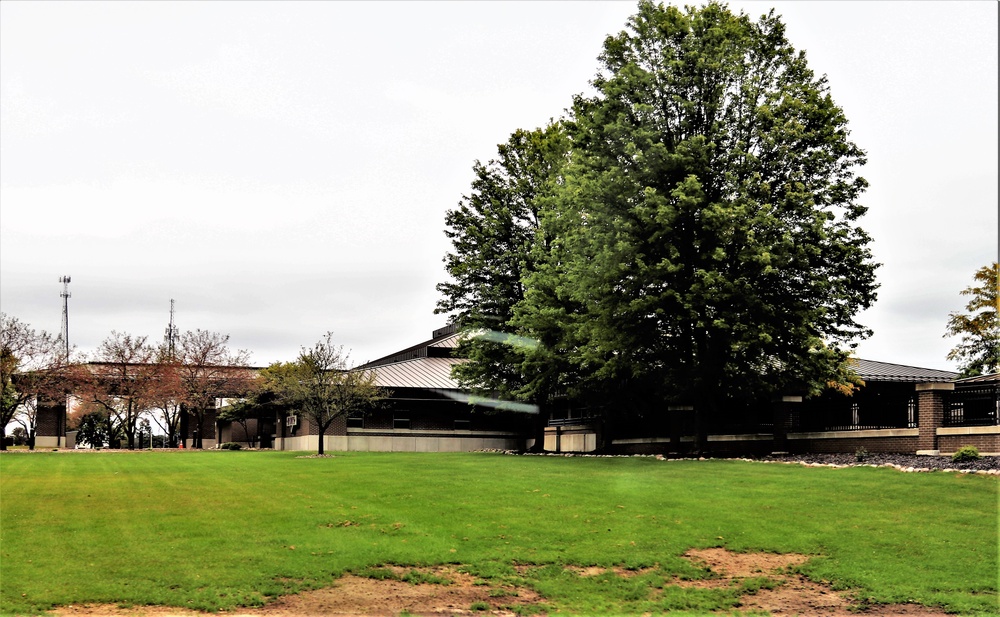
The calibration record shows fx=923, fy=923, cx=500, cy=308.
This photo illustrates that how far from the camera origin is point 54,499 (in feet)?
63.2

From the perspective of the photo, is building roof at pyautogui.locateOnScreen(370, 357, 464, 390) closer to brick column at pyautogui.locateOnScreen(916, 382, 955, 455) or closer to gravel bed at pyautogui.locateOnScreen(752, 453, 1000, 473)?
gravel bed at pyautogui.locateOnScreen(752, 453, 1000, 473)

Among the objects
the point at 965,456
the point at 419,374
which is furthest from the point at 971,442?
the point at 419,374

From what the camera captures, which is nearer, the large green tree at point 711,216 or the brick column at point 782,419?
the large green tree at point 711,216

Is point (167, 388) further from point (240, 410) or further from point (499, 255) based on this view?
point (499, 255)

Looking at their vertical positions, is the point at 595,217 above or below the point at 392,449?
above

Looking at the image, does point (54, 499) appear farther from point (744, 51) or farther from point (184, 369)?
point (184, 369)

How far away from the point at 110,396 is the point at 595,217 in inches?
1667

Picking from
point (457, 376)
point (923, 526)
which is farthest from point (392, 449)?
point (923, 526)

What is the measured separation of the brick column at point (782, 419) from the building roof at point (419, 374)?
25.0 m

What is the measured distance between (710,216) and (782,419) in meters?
9.67

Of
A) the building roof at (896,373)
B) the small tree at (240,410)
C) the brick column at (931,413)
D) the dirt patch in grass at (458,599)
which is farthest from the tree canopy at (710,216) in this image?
the small tree at (240,410)

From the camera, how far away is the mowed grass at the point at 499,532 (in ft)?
41.2

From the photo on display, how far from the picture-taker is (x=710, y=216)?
29.6 metres

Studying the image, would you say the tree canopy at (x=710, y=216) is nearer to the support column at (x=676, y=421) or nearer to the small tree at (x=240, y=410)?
the support column at (x=676, y=421)
